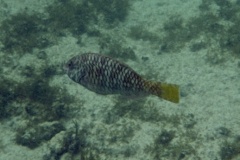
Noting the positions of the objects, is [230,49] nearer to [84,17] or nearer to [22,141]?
[84,17]

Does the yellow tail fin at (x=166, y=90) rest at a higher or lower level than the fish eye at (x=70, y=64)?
lower

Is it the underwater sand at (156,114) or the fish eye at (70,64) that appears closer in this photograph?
the fish eye at (70,64)

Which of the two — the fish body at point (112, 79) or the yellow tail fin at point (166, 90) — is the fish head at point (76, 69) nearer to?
the fish body at point (112, 79)

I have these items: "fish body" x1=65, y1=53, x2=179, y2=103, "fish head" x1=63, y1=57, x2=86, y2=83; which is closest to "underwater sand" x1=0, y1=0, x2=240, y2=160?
"fish head" x1=63, y1=57, x2=86, y2=83

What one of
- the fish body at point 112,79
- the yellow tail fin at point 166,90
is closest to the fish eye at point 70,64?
the fish body at point 112,79

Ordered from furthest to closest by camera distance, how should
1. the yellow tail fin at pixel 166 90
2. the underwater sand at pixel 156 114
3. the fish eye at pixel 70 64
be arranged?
1. the underwater sand at pixel 156 114
2. the fish eye at pixel 70 64
3. the yellow tail fin at pixel 166 90

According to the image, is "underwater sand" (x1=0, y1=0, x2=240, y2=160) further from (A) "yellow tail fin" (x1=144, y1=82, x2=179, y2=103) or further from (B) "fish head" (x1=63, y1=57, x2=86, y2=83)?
(A) "yellow tail fin" (x1=144, y1=82, x2=179, y2=103)

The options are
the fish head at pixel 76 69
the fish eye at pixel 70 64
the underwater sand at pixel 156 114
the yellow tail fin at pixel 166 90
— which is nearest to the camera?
the yellow tail fin at pixel 166 90

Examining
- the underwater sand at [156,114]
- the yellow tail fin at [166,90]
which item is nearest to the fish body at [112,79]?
the yellow tail fin at [166,90]

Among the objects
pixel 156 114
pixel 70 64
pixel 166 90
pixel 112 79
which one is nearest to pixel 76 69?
pixel 70 64
